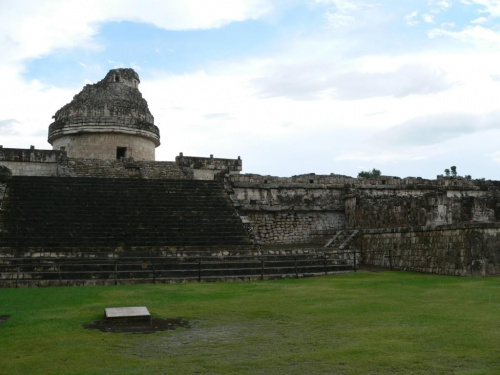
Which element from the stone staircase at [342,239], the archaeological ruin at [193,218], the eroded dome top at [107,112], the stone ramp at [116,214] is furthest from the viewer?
the eroded dome top at [107,112]

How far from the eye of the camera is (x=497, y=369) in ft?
15.4

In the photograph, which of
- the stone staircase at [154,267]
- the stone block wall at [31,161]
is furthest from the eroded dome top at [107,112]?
the stone staircase at [154,267]

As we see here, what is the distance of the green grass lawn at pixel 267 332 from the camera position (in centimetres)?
497

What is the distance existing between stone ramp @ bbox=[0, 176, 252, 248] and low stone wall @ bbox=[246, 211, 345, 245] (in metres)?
1.91

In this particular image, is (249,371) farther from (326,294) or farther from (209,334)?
(326,294)

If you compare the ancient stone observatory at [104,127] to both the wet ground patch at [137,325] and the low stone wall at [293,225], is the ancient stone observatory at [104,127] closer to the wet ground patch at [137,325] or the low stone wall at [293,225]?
the low stone wall at [293,225]

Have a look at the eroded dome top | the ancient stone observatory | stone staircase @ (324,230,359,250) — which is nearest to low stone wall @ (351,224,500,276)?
stone staircase @ (324,230,359,250)

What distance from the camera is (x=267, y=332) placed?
6477 millimetres

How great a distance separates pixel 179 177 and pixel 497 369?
1699 cm

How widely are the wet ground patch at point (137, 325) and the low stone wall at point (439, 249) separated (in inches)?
304

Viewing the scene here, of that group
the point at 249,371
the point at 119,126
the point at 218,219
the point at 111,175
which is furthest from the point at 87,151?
the point at 249,371

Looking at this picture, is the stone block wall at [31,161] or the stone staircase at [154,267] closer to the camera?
the stone staircase at [154,267]

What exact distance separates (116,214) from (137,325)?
9135 mm

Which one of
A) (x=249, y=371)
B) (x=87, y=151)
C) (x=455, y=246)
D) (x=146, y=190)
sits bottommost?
(x=249, y=371)
